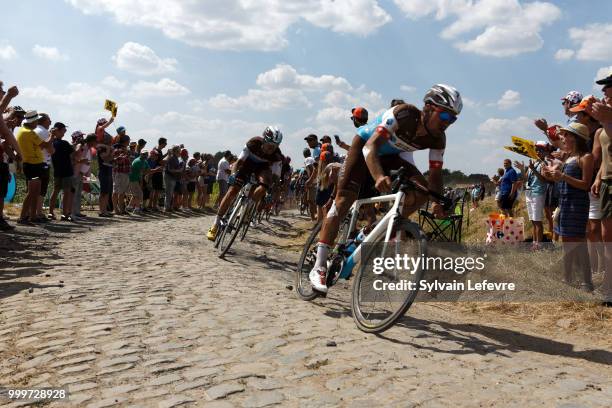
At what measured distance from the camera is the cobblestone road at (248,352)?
347cm

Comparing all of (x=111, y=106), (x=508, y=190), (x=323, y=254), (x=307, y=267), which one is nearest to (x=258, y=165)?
(x=307, y=267)

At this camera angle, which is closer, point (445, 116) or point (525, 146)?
point (445, 116)

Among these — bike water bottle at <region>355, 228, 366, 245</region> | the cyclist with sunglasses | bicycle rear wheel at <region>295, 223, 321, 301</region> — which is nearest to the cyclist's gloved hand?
the cyclist with sunglasses

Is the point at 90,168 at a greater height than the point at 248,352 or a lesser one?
greater

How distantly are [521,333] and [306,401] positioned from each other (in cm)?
322

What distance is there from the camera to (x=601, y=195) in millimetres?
6258

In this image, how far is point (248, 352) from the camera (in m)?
4.22

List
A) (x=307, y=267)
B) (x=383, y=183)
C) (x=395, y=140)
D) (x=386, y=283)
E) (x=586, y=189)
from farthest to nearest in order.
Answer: (x=586, y=189) → (x=307, y=267) → (x=395, y=140) → (x=386, y=283) → (x=383, y=183)

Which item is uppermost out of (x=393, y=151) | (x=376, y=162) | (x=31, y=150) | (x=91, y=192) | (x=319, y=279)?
(x=31, y=150)

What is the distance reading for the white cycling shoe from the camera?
18.6ft

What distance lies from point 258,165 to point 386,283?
16.7 ft

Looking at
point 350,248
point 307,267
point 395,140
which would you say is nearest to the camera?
point 395,140

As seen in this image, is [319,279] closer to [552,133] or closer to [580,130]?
[580,130]

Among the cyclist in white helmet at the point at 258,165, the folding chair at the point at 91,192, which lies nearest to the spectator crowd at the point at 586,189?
the cyclist in white helmet at the point at 258,165
